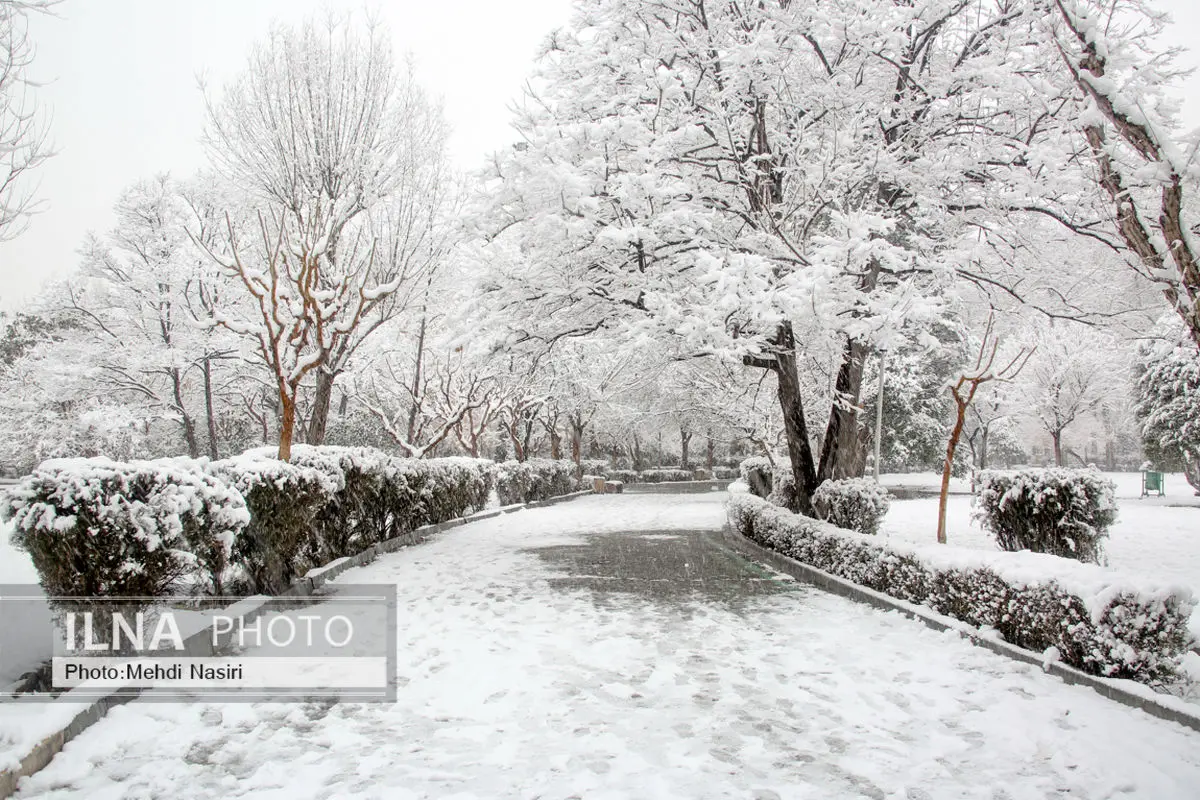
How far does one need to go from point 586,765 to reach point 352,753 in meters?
1.29

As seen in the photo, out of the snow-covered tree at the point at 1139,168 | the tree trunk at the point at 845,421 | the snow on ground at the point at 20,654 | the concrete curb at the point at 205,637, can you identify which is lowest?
the concrete curb at the point at 205,637

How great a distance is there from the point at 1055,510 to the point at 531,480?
17.7 metres

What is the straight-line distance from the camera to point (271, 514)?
7355 mm

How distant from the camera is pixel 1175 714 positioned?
4.30 meters

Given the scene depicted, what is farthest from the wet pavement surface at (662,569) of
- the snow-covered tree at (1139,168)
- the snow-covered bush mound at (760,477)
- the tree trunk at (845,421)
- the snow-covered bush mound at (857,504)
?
the snow-covered bush mound at (760,477)

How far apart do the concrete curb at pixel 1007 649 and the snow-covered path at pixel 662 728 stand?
0.11m

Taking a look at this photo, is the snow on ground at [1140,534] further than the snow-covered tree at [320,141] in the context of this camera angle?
No

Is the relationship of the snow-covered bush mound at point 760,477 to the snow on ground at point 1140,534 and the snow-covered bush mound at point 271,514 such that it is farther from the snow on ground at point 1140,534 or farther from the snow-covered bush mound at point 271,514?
the snow-covered bush mound at point 271,514

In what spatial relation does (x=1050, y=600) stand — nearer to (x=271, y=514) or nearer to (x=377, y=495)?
(x=271, y=514)

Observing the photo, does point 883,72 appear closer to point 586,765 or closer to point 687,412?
point 586,765

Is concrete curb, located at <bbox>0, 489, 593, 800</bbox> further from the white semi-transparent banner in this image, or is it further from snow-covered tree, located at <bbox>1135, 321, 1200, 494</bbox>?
snow-covered tree, located at <bbox>1135, 321, 1200, 494</bbox>

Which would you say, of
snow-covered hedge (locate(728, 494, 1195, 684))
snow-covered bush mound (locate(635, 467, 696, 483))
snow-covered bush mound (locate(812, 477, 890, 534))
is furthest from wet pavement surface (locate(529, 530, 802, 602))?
snow-covered bush mound (locate(635, 467, 696, 483))

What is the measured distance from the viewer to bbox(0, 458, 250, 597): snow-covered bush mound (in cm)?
475

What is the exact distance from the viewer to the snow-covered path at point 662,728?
11.8 ft
